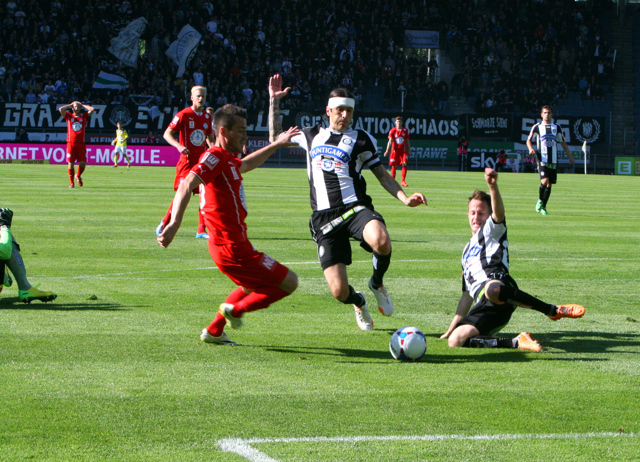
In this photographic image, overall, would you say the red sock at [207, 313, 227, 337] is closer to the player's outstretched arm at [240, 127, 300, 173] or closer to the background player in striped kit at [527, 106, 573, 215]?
the player's outstretched arm at [240, 127, 300, 173]

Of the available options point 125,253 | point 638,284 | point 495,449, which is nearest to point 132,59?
point 125,253

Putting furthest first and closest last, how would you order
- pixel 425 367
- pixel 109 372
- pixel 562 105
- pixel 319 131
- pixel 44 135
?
pixel 562 105 → pixel 44 135 → pixel 319 131 → pixel 425 367 → pixel 109 372

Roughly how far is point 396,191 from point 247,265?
1855mm

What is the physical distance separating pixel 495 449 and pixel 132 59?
47.6 meters

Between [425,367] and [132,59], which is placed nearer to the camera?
[425,367]

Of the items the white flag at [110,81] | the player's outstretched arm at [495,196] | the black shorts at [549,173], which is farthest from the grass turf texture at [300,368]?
the white flag at [110,81]

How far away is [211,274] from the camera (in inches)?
409

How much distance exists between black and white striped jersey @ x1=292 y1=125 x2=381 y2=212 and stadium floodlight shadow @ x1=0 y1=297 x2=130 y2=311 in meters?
2.22

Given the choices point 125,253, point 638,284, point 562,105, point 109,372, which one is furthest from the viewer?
point 562,105

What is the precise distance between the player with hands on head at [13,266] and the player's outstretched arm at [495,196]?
4.48m

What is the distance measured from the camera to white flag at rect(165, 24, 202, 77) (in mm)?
49594

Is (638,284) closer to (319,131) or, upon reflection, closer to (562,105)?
(319,131)

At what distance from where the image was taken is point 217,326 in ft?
21.3

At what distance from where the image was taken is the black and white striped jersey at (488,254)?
22.4ft
